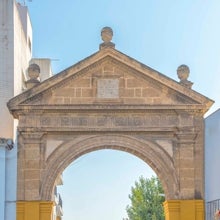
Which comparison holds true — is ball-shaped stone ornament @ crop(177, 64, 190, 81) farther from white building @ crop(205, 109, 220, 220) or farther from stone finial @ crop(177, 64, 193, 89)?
white building @ crop(205, 109, 220, 220)

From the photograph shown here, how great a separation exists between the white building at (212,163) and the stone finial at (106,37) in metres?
3.34

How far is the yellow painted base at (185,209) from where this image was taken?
20.4 metres

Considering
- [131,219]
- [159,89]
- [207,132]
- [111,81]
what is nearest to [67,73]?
[111,81]

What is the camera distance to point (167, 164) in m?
20.7

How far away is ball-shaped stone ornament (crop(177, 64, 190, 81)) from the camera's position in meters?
21.2

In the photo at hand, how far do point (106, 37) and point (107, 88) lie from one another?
1.41m

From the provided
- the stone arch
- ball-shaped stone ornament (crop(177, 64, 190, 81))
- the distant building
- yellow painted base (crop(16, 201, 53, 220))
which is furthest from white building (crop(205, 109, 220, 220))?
the distant building

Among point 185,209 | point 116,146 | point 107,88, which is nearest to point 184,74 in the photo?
point 107,88

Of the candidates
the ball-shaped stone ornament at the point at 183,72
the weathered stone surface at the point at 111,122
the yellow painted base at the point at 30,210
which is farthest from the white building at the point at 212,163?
the yellow painted base at the point at 30,210

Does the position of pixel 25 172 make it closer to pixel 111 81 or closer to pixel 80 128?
pixel 80 128

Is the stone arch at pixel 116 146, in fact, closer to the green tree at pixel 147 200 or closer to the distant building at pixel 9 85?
the distant building at pixel 9 85

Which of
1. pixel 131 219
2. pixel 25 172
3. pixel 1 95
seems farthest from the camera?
pixel 131 219

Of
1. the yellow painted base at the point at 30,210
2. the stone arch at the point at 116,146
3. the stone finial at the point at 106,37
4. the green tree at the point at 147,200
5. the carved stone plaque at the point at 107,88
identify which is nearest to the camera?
the yellow painted base at the point at 30,210

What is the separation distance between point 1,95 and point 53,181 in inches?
158
